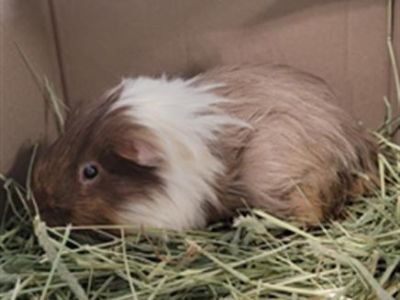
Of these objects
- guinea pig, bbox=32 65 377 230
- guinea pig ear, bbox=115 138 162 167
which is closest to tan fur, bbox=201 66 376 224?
guinea pig, bbox=32 65 377 230

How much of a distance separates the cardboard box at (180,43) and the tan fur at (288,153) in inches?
7.7

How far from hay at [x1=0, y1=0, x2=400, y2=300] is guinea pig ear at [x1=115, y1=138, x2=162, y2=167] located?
14 centimetres

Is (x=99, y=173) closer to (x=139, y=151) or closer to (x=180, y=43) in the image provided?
(x=139, y=151)

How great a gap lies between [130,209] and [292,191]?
0.33 m

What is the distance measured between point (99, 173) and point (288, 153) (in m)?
0.38

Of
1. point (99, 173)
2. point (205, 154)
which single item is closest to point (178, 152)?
point (205, 154)

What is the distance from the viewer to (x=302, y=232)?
5.66ft

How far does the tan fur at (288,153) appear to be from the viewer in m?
1.82

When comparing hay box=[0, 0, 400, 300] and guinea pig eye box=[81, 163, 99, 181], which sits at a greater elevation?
guinea pig eye box=[81, 163, 99, 181]

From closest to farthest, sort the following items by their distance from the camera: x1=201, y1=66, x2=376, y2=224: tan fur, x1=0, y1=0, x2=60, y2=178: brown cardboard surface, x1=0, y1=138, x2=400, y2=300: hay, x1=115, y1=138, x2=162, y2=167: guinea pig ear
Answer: x1=0, y1=138, x2=400, y2=300: hay < x1=115, y1=138, x2=162, y2=167: guinea pig ear < x1=201, y1=66, x2=376, y2=224: tan fur < x1=0, y1=0, x2=60, y2=178: brown cardboard surface

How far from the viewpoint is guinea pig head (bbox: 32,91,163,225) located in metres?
1.73

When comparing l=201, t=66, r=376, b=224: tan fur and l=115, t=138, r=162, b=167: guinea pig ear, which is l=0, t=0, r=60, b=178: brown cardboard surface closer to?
l=115, t=138, r=162, b=167: guinea pig ear

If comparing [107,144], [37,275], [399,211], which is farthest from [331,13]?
[37,275]

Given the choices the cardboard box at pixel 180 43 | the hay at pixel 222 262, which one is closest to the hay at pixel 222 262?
the hay at pixel 222 262
